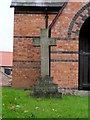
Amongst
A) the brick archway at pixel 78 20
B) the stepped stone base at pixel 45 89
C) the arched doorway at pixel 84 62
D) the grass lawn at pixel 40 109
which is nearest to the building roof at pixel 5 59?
the arched doorway at pixel 84 62

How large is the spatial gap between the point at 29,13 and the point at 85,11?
4160 millimetres

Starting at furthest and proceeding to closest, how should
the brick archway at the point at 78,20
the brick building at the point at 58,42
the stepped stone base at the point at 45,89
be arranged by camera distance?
the brick archway at the point at 78,20 < the brick building at the point at 58,42 < the stepped stone base at the point at 45,89

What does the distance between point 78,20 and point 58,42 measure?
145 cm

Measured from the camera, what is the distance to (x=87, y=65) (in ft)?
50.7

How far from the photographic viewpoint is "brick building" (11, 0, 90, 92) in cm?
1359

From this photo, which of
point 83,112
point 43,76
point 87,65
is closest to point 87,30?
point 87,65

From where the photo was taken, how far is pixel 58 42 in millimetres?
13656

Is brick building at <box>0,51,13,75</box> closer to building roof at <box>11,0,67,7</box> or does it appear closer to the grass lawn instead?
building roof at <box>11,0,67,7</box>

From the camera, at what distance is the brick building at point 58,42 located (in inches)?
535

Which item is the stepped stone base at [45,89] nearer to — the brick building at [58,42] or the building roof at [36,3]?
the brick building at [58,42]

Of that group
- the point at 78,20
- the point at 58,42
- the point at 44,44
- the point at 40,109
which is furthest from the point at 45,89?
the point at 78,20

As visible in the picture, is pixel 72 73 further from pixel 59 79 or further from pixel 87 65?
pixel 87 65

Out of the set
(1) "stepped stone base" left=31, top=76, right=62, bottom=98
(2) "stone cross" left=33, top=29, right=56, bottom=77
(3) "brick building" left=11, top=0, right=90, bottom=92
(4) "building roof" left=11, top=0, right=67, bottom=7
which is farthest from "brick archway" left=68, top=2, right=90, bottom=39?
(1) "stepped stone base" left=31, top=76, right=62, bottom=98

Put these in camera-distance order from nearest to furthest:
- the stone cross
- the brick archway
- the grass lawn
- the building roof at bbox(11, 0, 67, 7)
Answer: the grass lawn → the stone cross → the brick archway → the building roof at bbox(11, 0, 67, 7)
